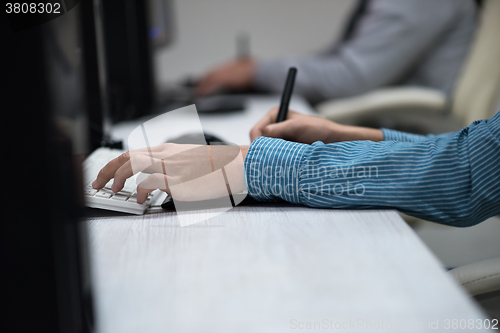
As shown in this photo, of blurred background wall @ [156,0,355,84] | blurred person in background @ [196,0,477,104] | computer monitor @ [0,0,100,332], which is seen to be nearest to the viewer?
computer monitor @ [0,0,100,332]

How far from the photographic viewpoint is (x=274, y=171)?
44cm

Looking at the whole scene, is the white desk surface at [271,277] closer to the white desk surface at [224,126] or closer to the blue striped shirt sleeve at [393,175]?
the blue striped shirt sleeve at [393,175]

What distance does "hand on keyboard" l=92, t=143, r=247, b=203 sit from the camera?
0.44 metres

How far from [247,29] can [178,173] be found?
200cm

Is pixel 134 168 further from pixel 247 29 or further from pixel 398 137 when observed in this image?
pixel 247 29

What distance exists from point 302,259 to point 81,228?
0.56 ft

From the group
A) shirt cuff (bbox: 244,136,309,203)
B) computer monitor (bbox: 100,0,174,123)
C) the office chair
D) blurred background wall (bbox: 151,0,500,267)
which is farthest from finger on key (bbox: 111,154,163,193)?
blurred background wall (bbox: 151,0,500,267)

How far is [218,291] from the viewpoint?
288 millimetres

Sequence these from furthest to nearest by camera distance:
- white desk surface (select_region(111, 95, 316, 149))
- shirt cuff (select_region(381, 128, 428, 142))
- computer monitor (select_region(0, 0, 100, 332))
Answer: white desk surface (select_region(111, 95, 316, 149)) → shirt cuff (select_region(381, 128, 428, 142)) → computer monitor (select_region(0, 0, 100, 332))

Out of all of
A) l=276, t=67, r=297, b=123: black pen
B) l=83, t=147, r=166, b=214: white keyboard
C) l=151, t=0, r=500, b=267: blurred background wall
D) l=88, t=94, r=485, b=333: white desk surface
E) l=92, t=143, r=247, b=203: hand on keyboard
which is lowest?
l=88, t=94, r=485, b=333: white desk surface

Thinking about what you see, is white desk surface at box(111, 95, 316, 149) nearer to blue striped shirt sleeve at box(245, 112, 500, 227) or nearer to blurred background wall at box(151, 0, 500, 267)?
blue striped shirt sleeve at box(245, 112, 500, 227)

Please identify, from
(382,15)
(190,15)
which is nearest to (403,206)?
(382,15)

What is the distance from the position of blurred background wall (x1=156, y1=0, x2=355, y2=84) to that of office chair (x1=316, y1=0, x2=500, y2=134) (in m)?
1.16

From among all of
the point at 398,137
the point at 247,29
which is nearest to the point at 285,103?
the point at 398,137
